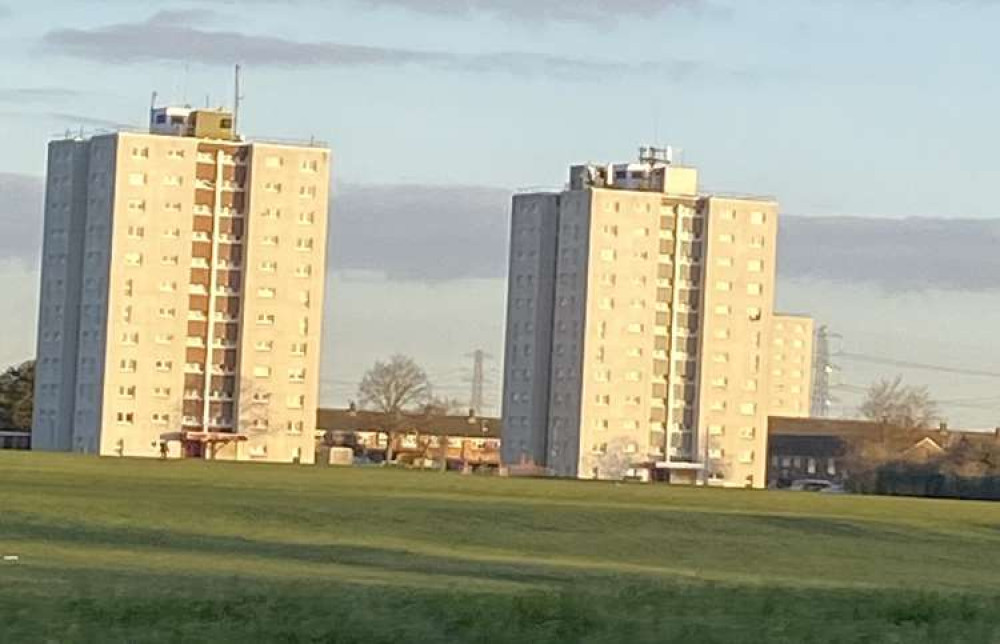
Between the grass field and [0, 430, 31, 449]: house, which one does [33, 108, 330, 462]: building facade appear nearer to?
[0, 430, 31, 449]: house

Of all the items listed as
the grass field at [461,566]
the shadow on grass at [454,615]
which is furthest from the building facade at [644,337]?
the shadow on grass at [454,615]

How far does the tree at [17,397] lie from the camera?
174 m

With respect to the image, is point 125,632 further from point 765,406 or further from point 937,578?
point 765,406

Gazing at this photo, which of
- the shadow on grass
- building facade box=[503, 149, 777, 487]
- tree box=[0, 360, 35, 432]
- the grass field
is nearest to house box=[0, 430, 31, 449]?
tree box=[0, 360, 35, 432]

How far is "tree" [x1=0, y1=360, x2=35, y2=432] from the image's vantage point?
17412 cm

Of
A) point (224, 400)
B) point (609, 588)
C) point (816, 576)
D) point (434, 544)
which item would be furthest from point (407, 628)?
point (224, 400)

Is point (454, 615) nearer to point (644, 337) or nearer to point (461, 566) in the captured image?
point (461, 566)

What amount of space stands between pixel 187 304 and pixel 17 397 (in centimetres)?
2232

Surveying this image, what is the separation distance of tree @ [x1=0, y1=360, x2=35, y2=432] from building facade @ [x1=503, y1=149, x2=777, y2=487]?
34142mm

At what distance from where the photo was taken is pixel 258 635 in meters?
19.0

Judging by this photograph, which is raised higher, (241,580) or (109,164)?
(109,164)

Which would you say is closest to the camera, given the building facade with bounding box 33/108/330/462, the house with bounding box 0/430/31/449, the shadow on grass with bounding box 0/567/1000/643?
the shadow on grass with bounding box 0/567/1000/643

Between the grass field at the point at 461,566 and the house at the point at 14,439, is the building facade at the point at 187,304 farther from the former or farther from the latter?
the grass field at the point at 461,566

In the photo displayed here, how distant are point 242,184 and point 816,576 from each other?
125 m
